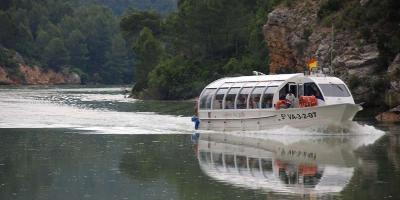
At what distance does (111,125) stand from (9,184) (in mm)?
28843

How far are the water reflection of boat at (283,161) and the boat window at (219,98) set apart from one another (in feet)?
12.9

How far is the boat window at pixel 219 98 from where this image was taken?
50.5 meters

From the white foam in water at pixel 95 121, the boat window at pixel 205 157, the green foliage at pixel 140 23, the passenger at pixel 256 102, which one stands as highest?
the green foliage at pixel 140 23

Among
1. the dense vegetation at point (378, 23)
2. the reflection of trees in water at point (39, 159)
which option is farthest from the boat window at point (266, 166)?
the dense vegetation at point (378, 23)

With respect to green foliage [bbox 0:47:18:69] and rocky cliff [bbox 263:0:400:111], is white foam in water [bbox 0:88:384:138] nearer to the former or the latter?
rocky cliff [bbox 263:0:400:111]

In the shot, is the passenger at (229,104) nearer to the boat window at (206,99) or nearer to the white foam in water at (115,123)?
the boat window at (206,99)

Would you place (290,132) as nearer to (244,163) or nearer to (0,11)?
(244,163)

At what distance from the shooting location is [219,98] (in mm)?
50781

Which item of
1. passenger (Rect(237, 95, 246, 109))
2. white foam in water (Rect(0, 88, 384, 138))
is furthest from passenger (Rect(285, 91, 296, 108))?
passenger (Rect(237, 95, 246, 109))

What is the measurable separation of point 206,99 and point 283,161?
1849cm

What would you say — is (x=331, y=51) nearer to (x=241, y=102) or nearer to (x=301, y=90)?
(x=241, y=102)

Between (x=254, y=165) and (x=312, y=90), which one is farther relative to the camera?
(x=312, y=90)

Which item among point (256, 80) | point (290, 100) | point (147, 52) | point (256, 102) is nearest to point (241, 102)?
point (256, 102)

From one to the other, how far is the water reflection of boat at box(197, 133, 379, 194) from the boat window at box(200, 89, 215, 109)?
4.65 m
